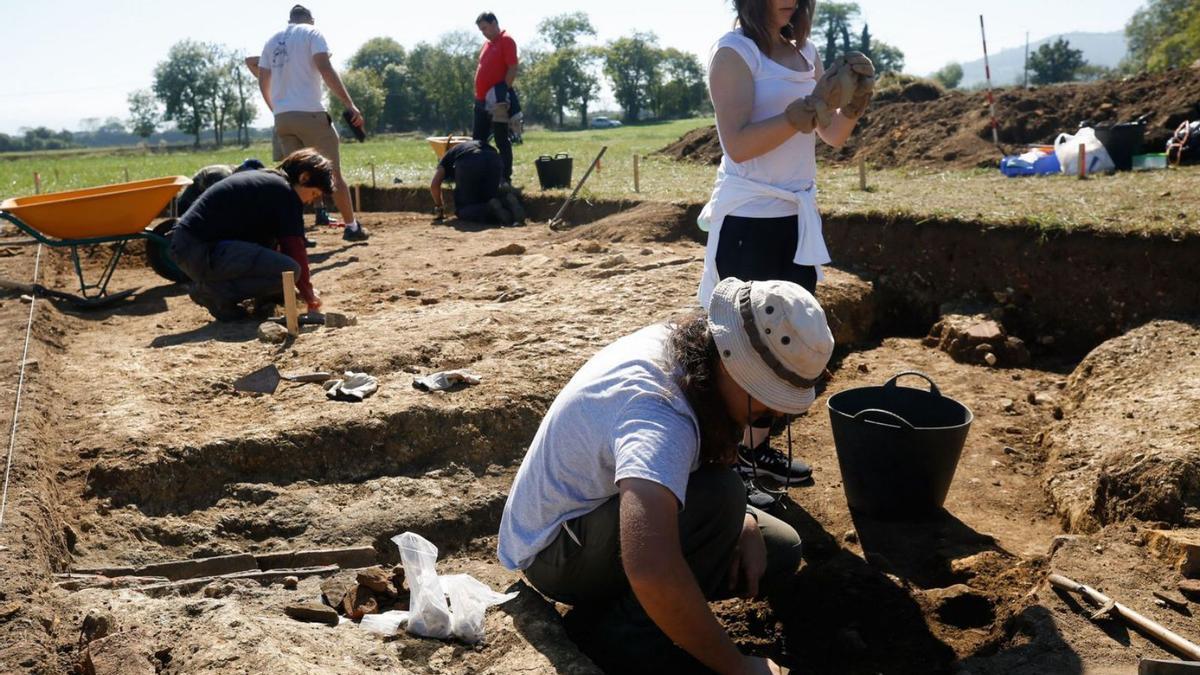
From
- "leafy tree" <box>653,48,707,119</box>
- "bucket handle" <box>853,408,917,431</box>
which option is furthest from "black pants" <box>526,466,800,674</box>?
"leafy tree" <box>653,48,707,119</box>

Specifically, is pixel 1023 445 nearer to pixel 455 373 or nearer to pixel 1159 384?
pixel 1159 384

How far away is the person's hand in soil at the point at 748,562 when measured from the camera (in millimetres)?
2902

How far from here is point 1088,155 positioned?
32.1ft

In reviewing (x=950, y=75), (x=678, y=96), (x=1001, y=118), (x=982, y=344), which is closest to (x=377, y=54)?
(x=678, y=96)

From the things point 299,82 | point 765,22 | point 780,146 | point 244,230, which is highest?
point 299,82

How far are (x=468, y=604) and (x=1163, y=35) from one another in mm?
53143

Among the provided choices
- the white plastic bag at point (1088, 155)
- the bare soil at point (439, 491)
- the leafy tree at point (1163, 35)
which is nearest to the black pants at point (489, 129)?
the bare soil at point (439, 491)

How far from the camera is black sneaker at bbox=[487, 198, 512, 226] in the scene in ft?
33.6

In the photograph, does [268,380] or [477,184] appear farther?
[477,184]

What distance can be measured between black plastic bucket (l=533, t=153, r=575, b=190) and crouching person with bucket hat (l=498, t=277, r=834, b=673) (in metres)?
8.41

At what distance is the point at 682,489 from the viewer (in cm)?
A: 222

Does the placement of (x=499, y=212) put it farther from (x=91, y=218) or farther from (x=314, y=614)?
(x=314, y=614)

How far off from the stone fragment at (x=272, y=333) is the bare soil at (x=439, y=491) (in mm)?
119

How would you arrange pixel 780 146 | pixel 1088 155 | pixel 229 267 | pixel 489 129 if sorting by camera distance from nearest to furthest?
pixel 780 146 → pixel 229 267 → pixel 1088 155 → pixel 489 129
